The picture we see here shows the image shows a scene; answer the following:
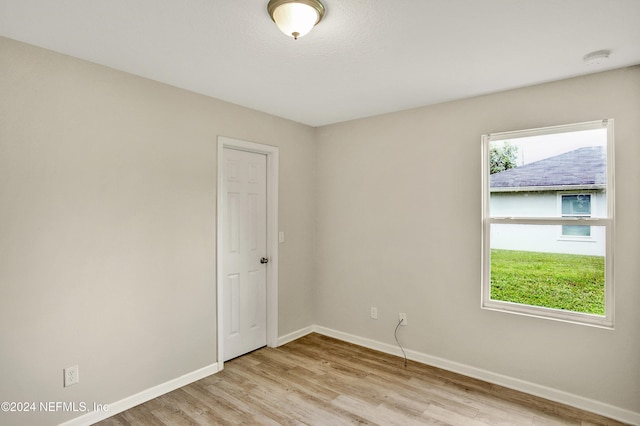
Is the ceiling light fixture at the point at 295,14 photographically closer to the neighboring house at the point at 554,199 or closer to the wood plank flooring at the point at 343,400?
the neighboring house at the point at 554,199

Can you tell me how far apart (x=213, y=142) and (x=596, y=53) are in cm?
295

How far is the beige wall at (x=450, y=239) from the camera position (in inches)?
95.4

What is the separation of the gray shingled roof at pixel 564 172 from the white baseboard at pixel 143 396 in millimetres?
3101

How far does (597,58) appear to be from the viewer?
7.26 feet

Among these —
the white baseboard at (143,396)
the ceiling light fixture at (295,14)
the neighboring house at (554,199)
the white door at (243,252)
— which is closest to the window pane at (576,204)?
the neighboring house at (554,199)

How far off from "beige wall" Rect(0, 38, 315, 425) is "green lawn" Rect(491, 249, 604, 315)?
102 inches

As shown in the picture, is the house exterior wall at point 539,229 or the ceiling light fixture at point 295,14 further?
the house exterior wall at point 539,229

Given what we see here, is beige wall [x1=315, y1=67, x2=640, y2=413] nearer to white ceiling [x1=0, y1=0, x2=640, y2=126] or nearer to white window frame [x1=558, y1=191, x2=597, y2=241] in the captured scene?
white window frame [x1=558, y1=191, x2=597, y2=241]

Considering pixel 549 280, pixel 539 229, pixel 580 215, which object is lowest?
pixel 549 280

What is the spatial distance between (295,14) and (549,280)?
2746mm

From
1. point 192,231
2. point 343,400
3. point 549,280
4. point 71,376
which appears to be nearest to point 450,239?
point 549,280

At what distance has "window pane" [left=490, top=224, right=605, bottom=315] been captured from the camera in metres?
2.56

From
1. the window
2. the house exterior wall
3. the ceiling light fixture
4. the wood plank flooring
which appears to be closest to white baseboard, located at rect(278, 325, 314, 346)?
the wood plank flooring

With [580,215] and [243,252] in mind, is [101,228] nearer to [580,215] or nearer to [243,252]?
[243,252]
